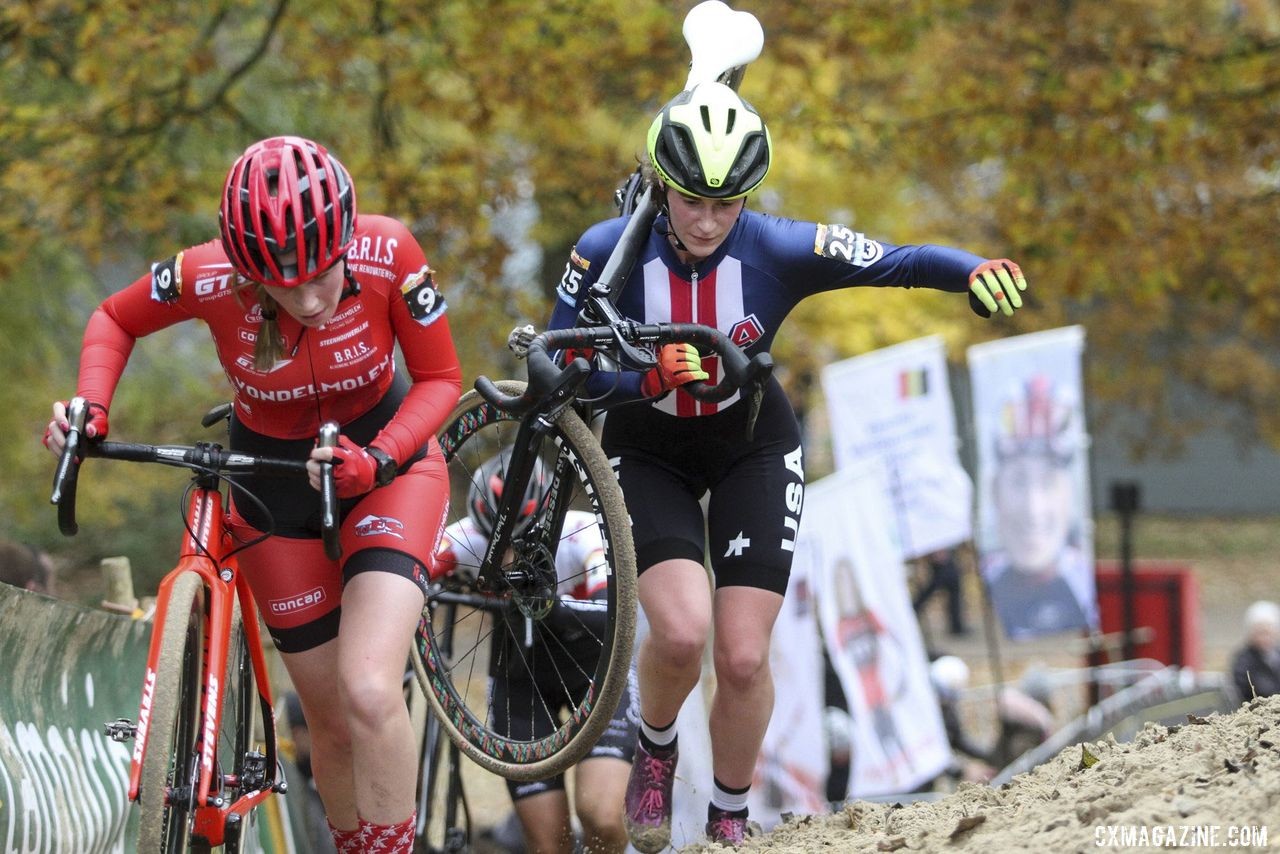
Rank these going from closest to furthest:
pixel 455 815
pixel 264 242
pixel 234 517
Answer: pixel 264 242 → pixel 234 517 → pixel 455 815

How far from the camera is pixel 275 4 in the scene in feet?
38.0

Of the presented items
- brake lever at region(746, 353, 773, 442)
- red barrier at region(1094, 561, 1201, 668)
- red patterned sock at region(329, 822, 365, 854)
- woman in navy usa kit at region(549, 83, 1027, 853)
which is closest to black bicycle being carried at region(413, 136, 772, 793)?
brake lever at region(746, 353, 773, 442)

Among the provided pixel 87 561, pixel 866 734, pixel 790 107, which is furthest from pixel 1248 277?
pixel 87 561

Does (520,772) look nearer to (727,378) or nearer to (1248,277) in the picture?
(727,378)

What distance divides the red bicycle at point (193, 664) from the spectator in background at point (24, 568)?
2391 millimetres

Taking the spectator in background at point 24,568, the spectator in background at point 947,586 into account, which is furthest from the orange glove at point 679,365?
the spectator in background at point 947,586

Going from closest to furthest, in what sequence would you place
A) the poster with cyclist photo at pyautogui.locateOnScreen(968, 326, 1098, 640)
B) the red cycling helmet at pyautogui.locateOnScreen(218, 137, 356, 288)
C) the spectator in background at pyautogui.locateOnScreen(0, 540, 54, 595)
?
the red cycling helmet at pyautogui.locateOnScreen(218, 137, 356, 288), the spectator in background at pyautogui.locateOnScreen(0, 540, 54, 595), the poster with cyclist photo at pyautogui.locateOnScreen(968, 326, 1098, 640)

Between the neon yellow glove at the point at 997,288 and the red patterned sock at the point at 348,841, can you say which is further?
the neon yellow glove at the point at 997,288

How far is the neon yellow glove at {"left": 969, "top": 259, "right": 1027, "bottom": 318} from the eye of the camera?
4.68 metres

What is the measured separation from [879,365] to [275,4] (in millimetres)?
5688

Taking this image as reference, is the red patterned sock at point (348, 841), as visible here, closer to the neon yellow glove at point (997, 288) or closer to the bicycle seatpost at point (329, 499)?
the bicycle seatpost at point (329, 499)

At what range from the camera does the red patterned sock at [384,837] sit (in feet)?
14.7

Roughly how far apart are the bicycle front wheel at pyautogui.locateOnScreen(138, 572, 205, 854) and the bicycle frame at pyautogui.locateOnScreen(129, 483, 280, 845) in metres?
0.03

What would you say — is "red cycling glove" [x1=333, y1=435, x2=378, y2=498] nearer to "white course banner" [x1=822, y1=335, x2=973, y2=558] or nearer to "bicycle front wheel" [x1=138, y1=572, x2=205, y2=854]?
"bicycle front wheel" [x1=138, y1=572, x2=205, y2=854]
